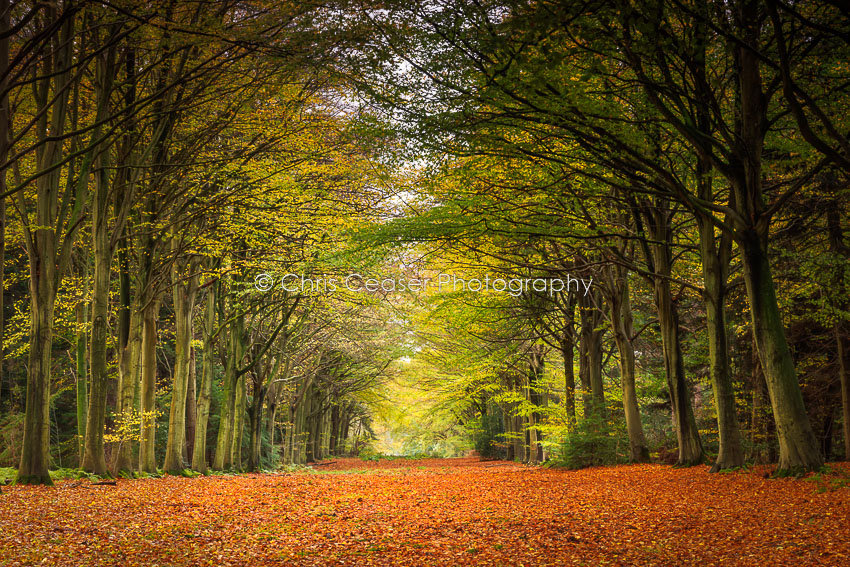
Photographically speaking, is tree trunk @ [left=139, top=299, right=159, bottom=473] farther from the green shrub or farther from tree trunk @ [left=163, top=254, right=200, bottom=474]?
the green shrub

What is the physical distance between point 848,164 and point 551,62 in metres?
4.07

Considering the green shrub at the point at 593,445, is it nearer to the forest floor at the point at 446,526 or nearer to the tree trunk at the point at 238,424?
the forest floor at the point at 446,526

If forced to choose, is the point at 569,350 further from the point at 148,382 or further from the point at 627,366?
the point at 148,382

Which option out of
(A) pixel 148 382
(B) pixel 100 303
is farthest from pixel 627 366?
(B) pixel 100 303

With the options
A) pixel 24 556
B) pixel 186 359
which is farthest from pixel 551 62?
pixel 186 359

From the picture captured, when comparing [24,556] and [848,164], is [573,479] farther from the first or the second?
[24,556]

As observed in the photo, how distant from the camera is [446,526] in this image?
7.75 m

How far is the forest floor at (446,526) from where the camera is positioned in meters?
5.82

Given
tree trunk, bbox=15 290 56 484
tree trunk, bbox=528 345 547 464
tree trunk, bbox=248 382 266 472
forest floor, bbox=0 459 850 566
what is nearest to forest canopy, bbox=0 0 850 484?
tree trunk, bbox=15 290 56 484

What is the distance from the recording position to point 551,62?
6.64m

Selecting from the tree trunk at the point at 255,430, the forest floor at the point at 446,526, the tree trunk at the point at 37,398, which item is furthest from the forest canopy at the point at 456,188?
the forest floor at the point at 446,526

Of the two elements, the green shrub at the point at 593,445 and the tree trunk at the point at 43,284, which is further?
the green shrub at the point at 593,445

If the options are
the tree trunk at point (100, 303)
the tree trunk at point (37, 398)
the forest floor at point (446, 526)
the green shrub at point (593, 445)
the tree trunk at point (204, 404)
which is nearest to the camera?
the forest floor at point (446, 526)

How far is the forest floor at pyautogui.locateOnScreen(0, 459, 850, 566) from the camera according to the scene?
5824 mm
